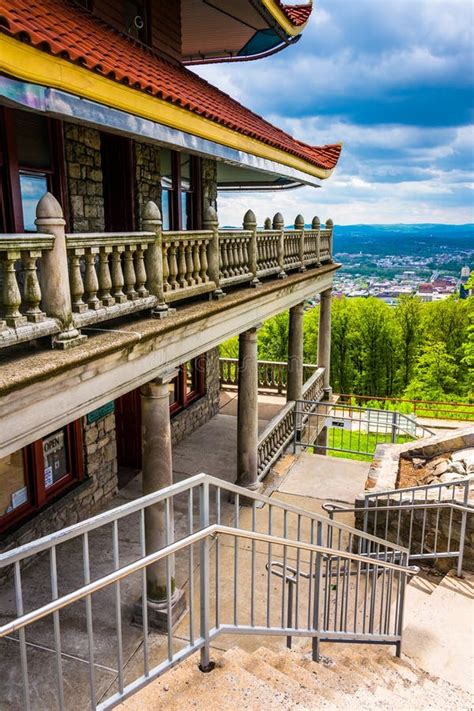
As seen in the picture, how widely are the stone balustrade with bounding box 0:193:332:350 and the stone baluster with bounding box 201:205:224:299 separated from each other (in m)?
0.01

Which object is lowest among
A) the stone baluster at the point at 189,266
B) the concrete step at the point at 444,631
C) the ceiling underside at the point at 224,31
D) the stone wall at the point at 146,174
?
the concrete step at the point at 444,631

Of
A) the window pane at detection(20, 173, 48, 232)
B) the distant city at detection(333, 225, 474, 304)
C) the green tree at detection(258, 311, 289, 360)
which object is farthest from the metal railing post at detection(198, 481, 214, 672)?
the distant city at detection(333, 225, 474, 304)

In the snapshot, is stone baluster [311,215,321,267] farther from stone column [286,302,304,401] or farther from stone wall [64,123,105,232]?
stone wall [64,123,105,232]

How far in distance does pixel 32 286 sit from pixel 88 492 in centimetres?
513

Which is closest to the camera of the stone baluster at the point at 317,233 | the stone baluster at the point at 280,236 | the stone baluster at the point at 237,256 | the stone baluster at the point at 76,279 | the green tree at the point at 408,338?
the stone baluster at the point at 76,279

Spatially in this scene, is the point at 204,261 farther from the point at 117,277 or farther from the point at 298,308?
the point at 298,308

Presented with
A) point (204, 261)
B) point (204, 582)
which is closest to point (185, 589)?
point (204, 582)

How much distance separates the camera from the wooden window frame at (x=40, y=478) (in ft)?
22.3

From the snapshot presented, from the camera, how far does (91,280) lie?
449 centimetres

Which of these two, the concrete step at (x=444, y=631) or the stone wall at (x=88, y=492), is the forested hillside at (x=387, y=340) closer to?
the stone wall at (x=88, y=492)

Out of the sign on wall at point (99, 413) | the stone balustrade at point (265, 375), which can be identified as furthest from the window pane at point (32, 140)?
the stone balustrade at point (265, 375)

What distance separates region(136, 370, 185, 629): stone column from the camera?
5961 millimetres

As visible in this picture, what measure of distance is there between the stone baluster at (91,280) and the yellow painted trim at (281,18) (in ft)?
23.7

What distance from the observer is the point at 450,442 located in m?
10.5
